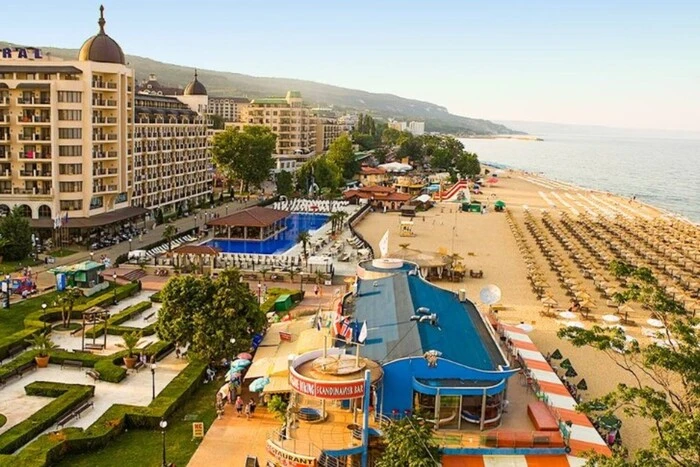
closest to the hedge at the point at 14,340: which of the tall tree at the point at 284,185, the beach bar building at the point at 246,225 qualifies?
the beach bar building at the point at 246,225

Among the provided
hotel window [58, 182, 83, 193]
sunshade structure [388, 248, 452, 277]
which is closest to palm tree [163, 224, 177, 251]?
hotel window [58, 182, 83, 193]

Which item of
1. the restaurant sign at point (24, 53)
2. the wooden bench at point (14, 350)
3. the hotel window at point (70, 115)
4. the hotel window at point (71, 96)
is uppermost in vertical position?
the restaurant sign at point (24, 53)

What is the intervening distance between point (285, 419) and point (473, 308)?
1387 cm

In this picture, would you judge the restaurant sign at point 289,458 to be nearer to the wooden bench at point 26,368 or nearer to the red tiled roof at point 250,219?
the wooden bench at point 26,368

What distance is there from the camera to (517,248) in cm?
6500

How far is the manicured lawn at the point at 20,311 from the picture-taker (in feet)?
116

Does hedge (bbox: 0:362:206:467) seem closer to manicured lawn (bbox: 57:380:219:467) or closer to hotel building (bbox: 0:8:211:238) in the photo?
manicured lawn (bbox: 57:380:219:467)

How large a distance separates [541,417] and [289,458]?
9757 mm

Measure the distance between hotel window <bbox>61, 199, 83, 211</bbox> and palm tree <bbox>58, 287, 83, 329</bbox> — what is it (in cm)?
2353

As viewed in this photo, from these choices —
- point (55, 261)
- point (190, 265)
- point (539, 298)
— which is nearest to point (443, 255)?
point (539, 298)

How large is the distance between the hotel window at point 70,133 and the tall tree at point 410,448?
4794 cm

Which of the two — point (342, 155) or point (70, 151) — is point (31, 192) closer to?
point (70, 151)

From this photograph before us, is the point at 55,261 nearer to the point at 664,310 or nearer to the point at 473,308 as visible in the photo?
the point at 473,308

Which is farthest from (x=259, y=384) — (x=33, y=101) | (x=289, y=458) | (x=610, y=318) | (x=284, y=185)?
(x=284, y=185)
